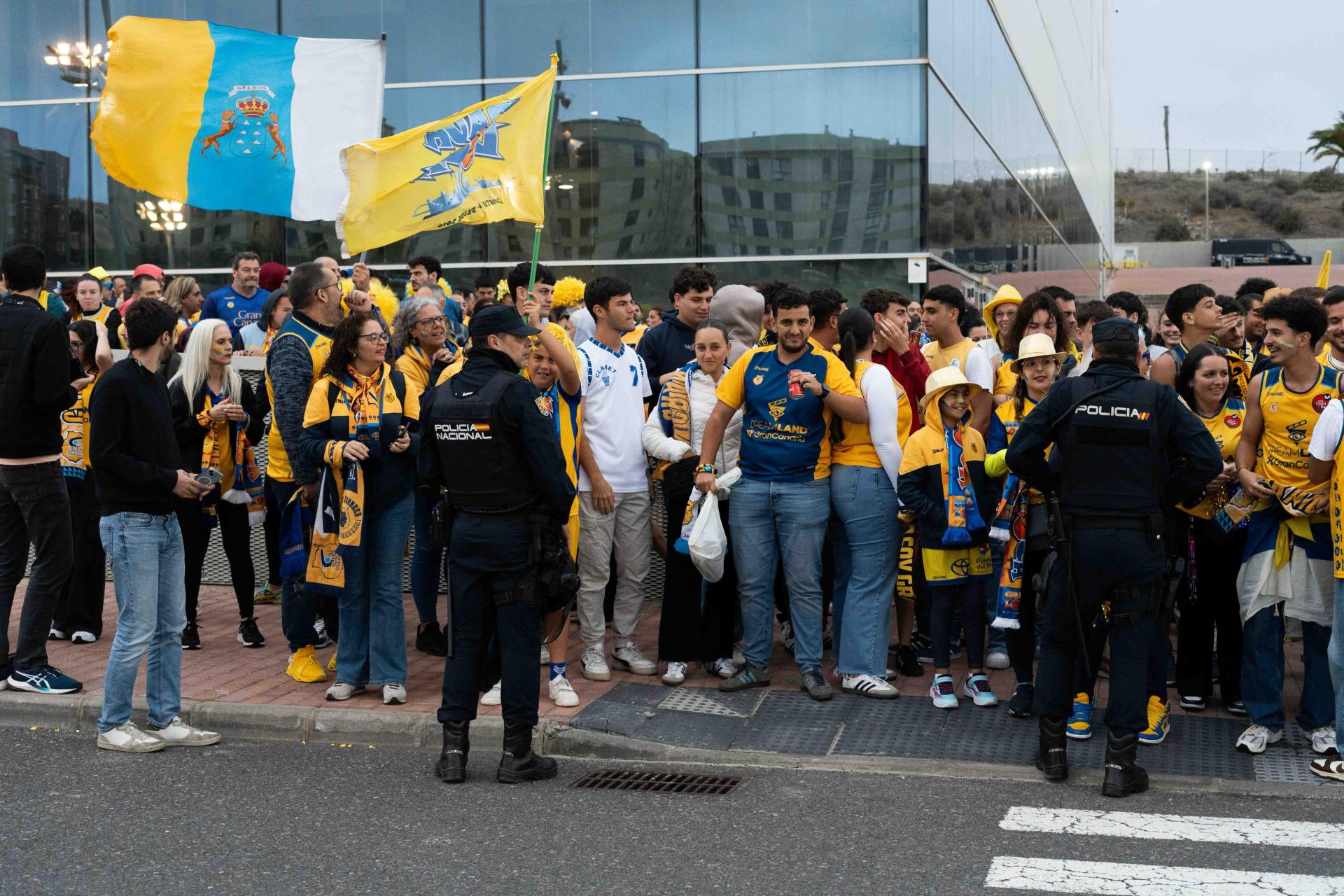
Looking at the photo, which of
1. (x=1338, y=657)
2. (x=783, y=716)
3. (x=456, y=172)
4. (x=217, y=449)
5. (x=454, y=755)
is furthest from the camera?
(x=456, y=172)

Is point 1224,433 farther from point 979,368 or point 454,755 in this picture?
point 454,755

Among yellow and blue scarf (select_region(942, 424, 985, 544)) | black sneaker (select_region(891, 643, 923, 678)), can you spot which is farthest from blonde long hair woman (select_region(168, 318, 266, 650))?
yellow and blue scarf (select_region(942, 424, 985, 544))

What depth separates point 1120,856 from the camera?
4.82 metres

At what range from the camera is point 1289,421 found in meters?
6.11

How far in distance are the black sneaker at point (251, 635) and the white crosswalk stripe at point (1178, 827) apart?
5045 millimetres

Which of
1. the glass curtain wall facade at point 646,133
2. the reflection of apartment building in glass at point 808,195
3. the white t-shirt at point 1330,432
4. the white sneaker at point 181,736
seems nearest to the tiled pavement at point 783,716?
the white sneaker at point 181,736

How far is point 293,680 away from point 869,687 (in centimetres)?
331

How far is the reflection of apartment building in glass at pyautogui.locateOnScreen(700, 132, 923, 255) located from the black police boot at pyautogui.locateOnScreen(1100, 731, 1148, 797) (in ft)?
34.5

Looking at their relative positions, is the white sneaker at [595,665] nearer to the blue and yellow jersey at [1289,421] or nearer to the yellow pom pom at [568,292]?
the yellow pom pom at [568,292]

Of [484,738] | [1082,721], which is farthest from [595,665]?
[1082,721]

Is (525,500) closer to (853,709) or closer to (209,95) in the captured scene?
(853,709)

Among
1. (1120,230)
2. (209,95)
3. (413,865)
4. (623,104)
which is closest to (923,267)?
(623,104)

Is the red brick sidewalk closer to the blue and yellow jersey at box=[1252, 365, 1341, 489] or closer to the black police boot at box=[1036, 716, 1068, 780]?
the black police boot at box=[1036, 716, 1068, 780]

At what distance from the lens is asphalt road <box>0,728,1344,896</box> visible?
4.64m
